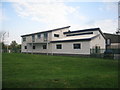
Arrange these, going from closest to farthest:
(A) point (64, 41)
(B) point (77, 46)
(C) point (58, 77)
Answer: (C) point (58, 77) → (B) point (77, 46) → (A) point (64, 41)

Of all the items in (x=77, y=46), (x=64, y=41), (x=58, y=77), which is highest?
(x=64, y=41)

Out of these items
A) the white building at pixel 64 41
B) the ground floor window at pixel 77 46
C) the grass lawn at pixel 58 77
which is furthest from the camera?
the ground floor window at pixel 77 46

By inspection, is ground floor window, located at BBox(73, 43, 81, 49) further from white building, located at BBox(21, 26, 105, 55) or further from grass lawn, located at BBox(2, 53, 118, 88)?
grass lawn, located at BBox(2, 53, 118, 88)

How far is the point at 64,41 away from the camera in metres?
26.5

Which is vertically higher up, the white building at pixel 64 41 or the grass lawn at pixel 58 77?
the white building at pixel 64 41

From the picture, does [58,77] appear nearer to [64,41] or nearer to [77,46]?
[77,46]

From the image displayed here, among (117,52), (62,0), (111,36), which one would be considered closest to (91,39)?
(117,52)

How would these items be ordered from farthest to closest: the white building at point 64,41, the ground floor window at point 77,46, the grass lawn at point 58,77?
the ground floor window at point 77,46
the white building at point 64,41
the grass lawn at point 58,77

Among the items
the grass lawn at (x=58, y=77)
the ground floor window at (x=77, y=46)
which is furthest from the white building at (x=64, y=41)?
the grass lawn at (x=58, y=77)

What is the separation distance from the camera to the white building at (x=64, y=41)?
2323cm

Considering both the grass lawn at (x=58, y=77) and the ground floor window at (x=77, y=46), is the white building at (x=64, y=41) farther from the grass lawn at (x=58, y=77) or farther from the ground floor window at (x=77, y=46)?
the grass lawn at (x=58, y=77)

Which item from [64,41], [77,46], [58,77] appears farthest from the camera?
[64,41]

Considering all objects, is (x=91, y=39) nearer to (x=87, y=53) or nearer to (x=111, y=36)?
(x=87, y=53)

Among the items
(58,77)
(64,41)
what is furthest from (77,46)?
(58,77)
